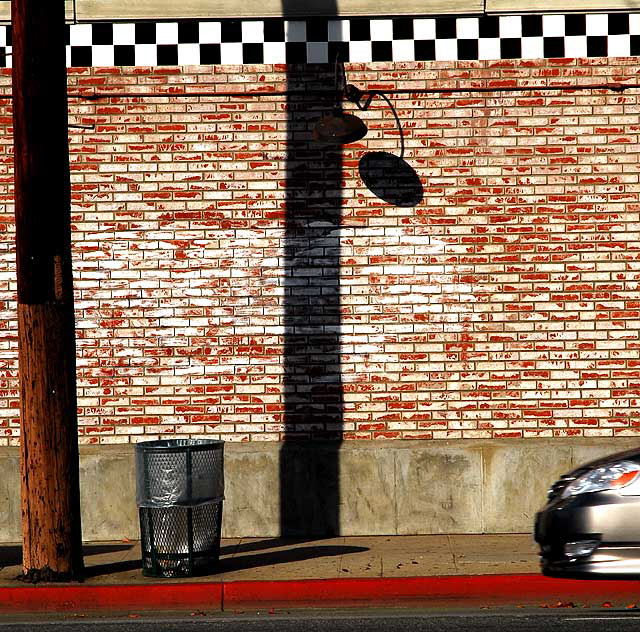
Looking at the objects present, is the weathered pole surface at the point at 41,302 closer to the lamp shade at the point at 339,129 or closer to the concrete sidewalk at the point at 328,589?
the concrete sidewalk at the point at 328,589

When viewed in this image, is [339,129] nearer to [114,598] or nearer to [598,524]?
[114,598]

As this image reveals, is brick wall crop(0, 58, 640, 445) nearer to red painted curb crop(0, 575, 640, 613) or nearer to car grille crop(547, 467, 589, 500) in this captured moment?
red painted curb crop(0, 575, 640, 613)

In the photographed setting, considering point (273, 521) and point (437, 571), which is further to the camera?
point (273, 521)

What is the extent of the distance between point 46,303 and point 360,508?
12.0ft

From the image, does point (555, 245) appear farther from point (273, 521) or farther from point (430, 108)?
point (273, 521)

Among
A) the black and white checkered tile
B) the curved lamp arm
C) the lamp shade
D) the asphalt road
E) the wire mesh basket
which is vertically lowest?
the asphalt road

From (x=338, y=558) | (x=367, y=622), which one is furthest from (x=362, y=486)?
(x=367, y=622)

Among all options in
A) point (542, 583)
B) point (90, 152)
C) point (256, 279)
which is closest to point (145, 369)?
point (256, 279)

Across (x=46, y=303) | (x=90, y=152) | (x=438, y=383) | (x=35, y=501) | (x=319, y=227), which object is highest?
(x=90, y=152)

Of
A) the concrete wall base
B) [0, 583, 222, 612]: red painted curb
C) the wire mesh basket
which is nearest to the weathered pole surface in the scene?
[0, 583, 222, 612]: red painted curb

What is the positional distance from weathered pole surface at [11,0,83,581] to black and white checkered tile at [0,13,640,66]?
2185 millimetres

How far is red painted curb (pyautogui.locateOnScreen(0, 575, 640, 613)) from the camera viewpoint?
27.7ft

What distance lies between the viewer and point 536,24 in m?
11.2

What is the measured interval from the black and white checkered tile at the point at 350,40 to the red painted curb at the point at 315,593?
16.7 ft
